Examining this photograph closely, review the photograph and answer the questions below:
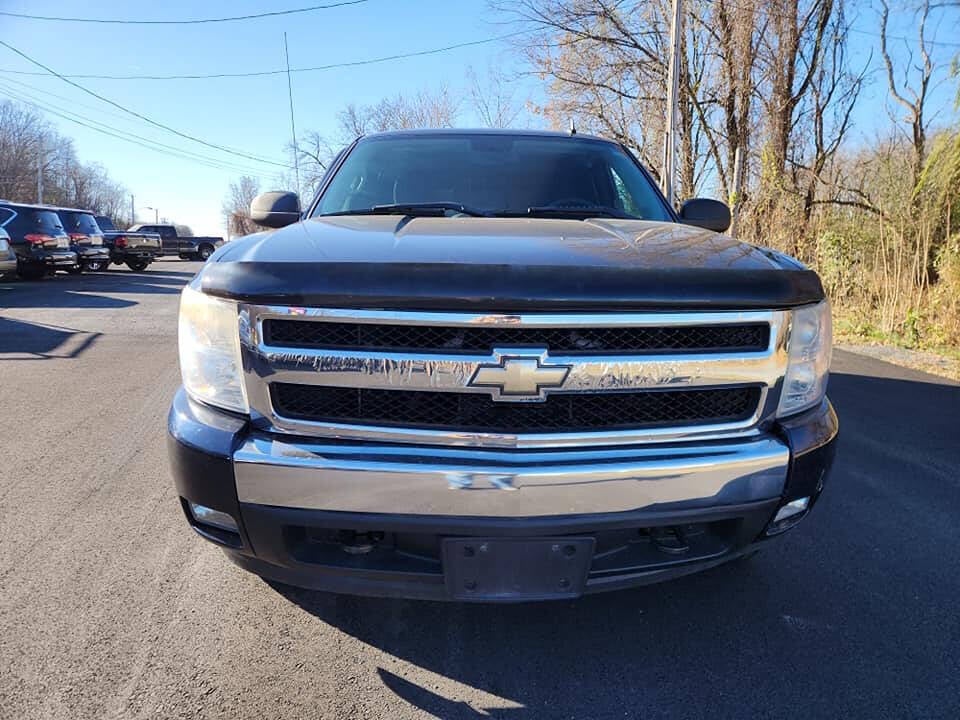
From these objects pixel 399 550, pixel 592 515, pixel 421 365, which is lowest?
Result: pixel 399 550

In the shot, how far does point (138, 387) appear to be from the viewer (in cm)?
552

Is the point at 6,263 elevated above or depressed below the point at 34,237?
below

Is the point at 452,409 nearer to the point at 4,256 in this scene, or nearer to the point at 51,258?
the point at 4,256

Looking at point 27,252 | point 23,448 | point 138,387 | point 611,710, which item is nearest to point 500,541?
point 611,710

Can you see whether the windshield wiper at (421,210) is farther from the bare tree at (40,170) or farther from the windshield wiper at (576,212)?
the bare tree at (40,170)

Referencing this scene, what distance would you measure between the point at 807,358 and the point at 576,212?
1.26m

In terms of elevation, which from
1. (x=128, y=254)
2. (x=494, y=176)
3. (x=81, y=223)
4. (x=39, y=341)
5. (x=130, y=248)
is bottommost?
(x=128, y=254)

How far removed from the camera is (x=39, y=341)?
25.2 feet

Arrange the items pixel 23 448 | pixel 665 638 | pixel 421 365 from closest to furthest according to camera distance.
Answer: pixel 421 365 → pixel 665 638 → pixel 23 448

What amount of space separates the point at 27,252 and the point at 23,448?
46.3ft

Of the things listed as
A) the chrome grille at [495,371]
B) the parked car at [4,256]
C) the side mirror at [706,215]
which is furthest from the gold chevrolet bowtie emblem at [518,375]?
the parked car at [4,256]

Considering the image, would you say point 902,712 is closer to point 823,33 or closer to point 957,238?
point 957,238

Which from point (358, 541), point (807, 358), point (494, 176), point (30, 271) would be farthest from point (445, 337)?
point (30, 271)

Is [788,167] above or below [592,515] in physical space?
above
